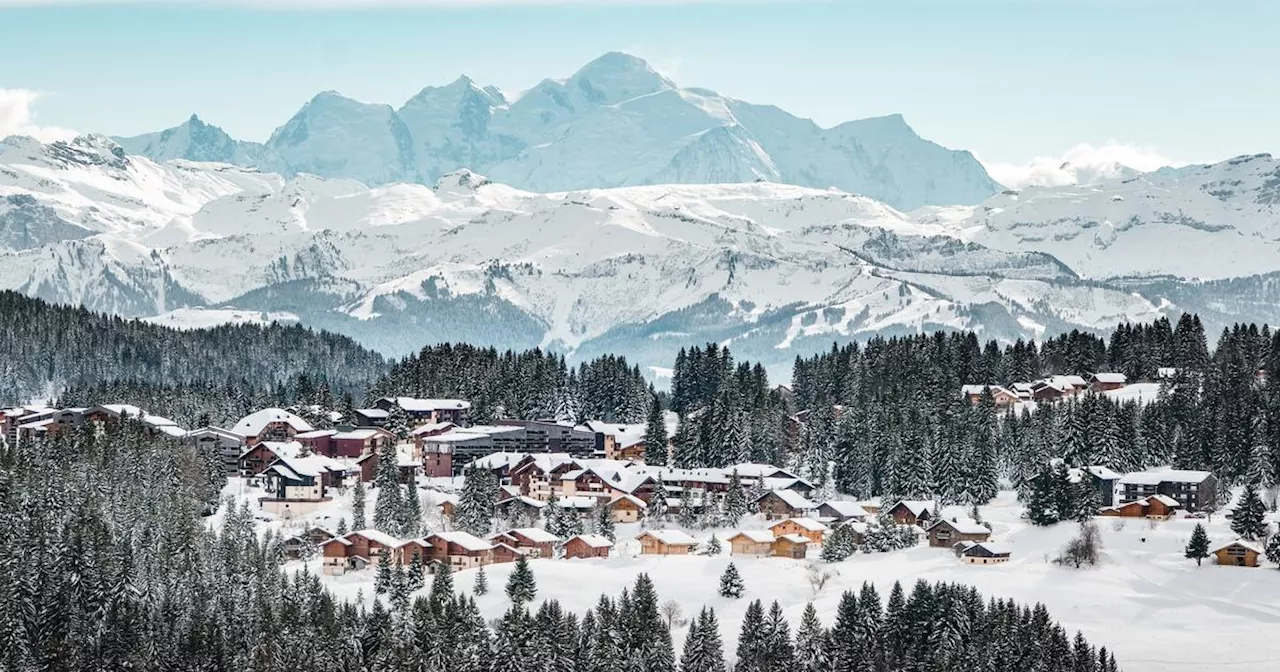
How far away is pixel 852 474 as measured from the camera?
166375mm

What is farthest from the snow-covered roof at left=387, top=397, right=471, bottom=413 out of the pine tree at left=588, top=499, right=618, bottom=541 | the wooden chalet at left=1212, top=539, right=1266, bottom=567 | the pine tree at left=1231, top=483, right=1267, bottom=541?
the wooden chalet at left=1212, top=539, right=1266, bottom=567

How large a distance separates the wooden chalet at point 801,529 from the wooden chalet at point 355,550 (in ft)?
90.7

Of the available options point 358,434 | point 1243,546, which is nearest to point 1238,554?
point 1243,546

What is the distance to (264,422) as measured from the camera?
598 ft

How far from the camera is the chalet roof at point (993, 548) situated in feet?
449

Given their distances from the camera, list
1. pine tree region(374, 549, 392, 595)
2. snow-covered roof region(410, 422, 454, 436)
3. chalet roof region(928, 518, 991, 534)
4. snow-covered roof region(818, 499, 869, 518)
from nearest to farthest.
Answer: pine tree region(374, 549, 392, 595), chalet roof region(928, 518, 991, 534), snow-covered roof region(818, 499, 869, 518), snow-covered roof region(410, 422, 454, 436)

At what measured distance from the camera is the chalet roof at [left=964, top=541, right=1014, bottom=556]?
449ft

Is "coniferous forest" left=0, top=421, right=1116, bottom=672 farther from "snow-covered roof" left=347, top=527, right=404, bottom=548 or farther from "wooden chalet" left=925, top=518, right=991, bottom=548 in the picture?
"wooden chalet" left=925, top=518, right=991, bottom=548

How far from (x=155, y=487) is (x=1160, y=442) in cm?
7775

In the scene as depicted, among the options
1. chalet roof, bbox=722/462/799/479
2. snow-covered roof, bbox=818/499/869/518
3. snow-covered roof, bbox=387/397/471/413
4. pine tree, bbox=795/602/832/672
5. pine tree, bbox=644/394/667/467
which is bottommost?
pine tree, bbox=795/602/832/672

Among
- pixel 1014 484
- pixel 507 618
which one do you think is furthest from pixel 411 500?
pixel 1014 484

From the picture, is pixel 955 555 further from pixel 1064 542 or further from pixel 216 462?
pixel 216 462

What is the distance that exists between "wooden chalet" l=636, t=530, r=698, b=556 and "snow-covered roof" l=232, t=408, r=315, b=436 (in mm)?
48199

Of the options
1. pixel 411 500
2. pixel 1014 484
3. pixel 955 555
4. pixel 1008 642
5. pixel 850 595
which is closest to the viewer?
pixel 1008 642
